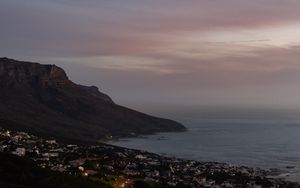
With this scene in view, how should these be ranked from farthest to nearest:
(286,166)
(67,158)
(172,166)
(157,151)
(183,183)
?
(157,151) → (286,166) → (172,166) → (67,158) → (183,183)

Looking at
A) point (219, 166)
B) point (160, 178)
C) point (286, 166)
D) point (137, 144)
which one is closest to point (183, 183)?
point (160, 178)

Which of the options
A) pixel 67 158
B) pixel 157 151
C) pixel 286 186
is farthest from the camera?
pixel 157 151

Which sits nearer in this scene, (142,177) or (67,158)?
(142,177)

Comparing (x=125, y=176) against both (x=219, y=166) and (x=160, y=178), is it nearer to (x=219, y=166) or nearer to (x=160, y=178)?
(x=160, y=178)

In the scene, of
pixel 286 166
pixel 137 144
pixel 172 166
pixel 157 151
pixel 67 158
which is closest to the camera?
pixel 67 158

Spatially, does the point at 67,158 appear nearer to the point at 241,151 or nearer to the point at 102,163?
the point at 102,163

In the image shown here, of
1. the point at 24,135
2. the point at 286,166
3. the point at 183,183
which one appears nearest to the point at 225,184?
the point at 183,183
